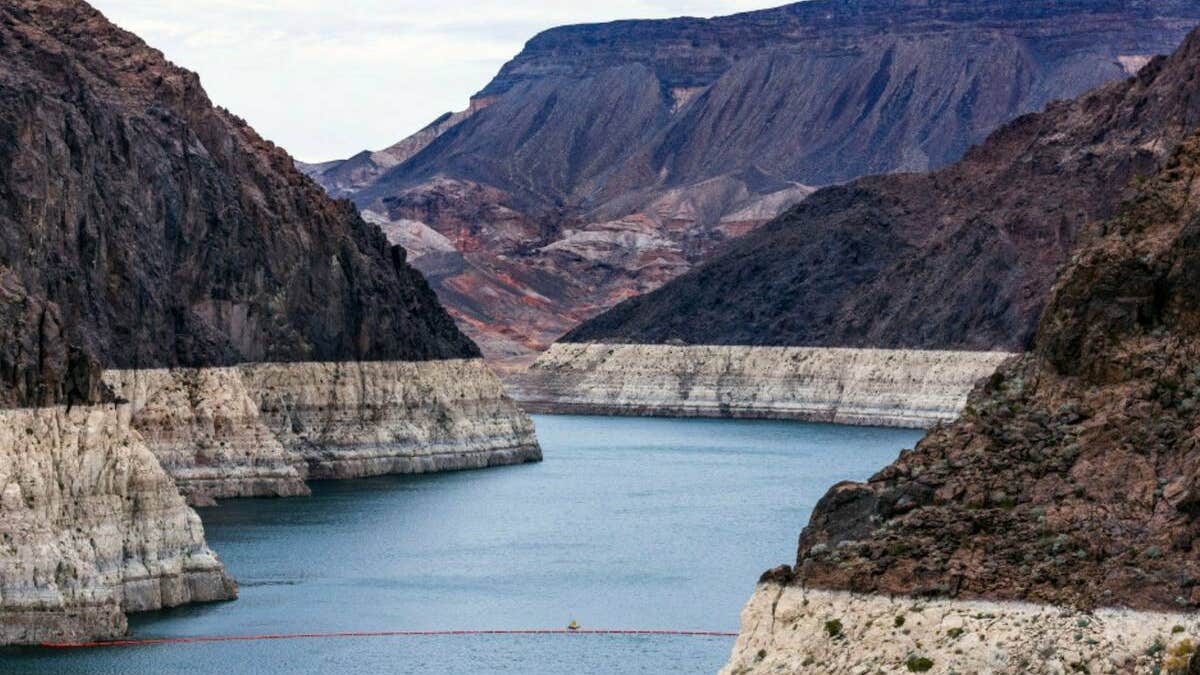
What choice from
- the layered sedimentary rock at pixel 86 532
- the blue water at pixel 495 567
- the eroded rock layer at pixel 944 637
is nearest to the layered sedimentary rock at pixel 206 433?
the blue water at pixel 495 567

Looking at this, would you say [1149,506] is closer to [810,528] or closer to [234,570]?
[810,528]

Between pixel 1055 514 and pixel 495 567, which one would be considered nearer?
pixel 1055 514

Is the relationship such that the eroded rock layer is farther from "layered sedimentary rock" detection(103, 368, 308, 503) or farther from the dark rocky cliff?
"layered sedimentary rock" detection(103, 368, 308, 503)

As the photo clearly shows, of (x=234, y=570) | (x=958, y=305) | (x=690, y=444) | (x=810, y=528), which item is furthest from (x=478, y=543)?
(x=958, y=305)

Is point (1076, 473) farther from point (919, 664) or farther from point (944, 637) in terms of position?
point (919, 664)

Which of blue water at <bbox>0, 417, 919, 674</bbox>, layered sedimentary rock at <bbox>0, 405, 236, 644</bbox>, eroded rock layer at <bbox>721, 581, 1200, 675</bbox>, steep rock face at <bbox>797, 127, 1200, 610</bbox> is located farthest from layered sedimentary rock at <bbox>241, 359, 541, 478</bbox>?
eroded rock layer at <bbox>721, 581, 1200, 675</bbox>

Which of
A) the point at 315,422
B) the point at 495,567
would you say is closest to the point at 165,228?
the point at 315,422
